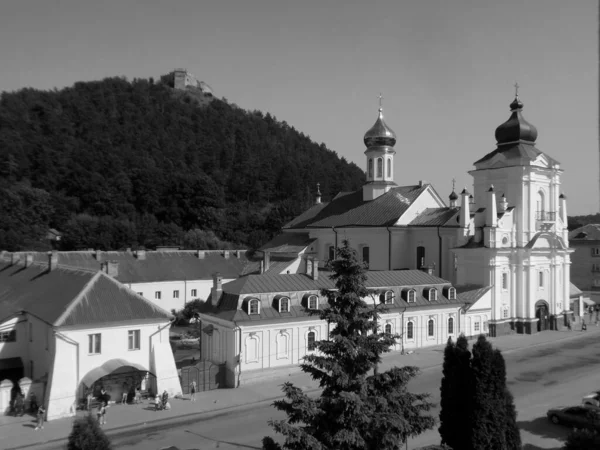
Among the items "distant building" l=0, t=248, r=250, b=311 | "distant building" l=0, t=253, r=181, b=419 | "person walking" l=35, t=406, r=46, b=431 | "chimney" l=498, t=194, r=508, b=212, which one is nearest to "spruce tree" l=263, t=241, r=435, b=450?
"person walking" l=35, t=406, r=46, b=431

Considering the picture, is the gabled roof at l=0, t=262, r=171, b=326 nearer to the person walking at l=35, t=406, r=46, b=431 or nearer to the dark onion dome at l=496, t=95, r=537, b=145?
the person walking at l=35, t=406, r=46, b=431

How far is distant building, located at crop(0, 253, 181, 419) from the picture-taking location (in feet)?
67.3

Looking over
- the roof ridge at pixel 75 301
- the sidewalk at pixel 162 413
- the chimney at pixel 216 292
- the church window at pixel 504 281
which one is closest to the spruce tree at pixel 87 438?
the sidewalk at pixel 162 413

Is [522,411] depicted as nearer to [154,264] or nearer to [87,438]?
[87,438]

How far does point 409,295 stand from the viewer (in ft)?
103

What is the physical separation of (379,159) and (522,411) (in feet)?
101

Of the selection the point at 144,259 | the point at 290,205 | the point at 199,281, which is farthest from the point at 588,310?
the point at 290,205

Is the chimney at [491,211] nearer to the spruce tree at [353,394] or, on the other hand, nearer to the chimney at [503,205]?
the chimney at [503,205]

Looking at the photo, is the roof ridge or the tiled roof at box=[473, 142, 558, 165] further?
the tiled roof at box=[473, 142, 558, 165]

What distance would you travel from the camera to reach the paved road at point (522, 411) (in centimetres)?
1762

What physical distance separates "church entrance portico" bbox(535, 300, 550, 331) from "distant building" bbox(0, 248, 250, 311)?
79.5ft

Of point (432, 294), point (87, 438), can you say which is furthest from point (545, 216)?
point (87, 438)

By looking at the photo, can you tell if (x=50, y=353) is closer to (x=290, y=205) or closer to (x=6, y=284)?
(x=6, y=284)

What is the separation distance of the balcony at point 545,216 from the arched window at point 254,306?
24.2m
